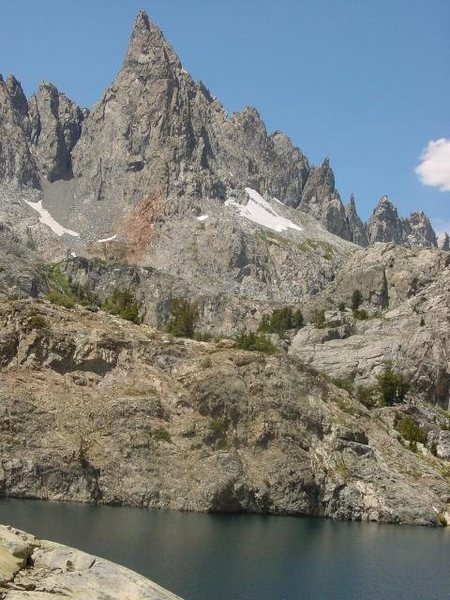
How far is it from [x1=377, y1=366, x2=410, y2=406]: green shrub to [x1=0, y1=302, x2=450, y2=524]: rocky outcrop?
32693 millimetres

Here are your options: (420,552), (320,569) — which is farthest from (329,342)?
(320,569)

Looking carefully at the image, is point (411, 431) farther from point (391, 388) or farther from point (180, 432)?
point (180, 432)

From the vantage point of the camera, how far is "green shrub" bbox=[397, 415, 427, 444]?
381 feet

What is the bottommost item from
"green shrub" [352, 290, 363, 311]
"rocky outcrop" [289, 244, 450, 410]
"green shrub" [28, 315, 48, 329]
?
"green shrub" [28, 315, 48, 329]

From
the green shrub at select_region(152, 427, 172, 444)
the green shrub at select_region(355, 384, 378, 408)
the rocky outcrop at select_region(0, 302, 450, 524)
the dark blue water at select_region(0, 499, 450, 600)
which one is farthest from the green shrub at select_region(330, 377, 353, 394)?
the dark blue water at select_region(0, 499, 450, 600)

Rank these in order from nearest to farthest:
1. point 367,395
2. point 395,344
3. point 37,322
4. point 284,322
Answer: point 37,322
point 367,395
point 395,344
point 284,322

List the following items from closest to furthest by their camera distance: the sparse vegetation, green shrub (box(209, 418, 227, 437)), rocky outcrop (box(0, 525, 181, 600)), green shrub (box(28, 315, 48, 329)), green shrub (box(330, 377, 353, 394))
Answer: rocky outcrop (box(0, 525, 181, 600)) < green shrub (box(209, 418, 227, 437)) < green shrub (box(28, 315, 48, 329)) < the sparse vegetation < green shrub (box(330, 377, 353, 394))

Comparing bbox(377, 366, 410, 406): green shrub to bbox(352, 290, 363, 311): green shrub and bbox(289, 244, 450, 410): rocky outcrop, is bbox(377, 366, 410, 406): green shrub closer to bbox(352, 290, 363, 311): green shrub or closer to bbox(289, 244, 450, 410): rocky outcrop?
bbox(289, 244, 450, 410): rocky outcrop

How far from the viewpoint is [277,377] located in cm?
10150

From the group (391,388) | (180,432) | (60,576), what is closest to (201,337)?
(391,388)

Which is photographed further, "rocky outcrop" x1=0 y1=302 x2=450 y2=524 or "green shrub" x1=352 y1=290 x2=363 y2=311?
"green shrub" x1=352 y1=290 x2=363 y2=311

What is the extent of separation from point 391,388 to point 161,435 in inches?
2387

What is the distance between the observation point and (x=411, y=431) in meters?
118

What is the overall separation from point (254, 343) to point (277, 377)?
A: 21.8 m
